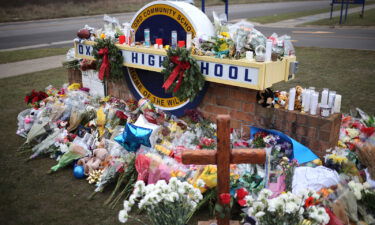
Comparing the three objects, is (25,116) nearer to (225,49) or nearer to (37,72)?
(225,49)

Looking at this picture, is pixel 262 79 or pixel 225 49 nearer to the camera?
pixel 262 79

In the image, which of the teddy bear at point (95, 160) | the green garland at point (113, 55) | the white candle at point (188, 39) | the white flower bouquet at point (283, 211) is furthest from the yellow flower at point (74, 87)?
the white flower bouquet at point (283, 211)

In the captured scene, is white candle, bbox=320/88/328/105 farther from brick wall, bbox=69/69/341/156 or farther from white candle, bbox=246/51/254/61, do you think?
white candle, bbox=246/51/254/61

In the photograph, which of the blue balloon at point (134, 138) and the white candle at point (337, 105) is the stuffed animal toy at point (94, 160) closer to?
the blue balloon at point (134, 138)

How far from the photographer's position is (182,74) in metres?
4.44

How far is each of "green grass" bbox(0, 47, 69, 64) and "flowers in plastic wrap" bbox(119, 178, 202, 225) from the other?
1000cm

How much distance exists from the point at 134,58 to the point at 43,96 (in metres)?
1.97

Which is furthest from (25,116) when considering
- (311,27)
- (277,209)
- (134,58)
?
(311,27)

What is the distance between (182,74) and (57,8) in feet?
79.1

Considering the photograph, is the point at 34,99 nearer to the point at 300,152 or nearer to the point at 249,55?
the point at 249,55

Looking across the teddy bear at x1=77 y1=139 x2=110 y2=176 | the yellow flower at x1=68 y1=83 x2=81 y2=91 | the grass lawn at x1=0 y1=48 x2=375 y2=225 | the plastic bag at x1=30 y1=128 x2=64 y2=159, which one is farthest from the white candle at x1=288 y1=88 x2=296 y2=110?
the yellow flower at x1=68 y1=83 x2=81 y2=91

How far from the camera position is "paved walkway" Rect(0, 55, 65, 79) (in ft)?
31.0

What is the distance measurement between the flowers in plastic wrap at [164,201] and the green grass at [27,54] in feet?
32.8

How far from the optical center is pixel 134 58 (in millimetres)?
5207
